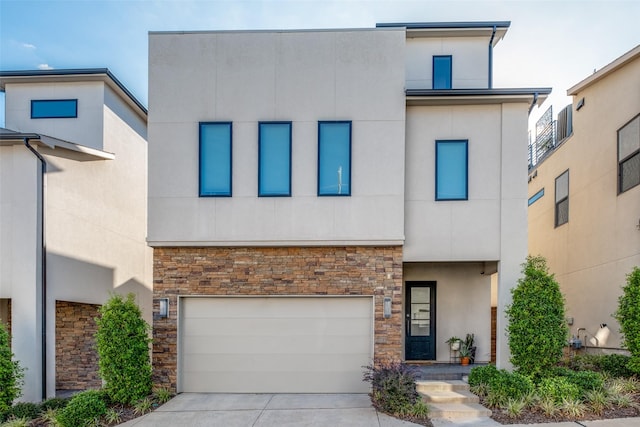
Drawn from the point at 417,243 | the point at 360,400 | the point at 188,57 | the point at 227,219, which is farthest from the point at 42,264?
the point at 417,243

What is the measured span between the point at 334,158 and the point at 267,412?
195 inches

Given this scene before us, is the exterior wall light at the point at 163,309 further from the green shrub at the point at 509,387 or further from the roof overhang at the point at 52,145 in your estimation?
the green shrub at the point at 509,387

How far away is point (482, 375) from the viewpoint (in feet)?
26.5

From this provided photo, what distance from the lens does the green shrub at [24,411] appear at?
775 centimetres

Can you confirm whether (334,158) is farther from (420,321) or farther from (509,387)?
(509,387)

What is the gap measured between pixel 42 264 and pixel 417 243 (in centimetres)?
794

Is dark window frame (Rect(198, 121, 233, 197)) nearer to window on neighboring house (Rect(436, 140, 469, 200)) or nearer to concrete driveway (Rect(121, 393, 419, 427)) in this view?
concrete driveway (Rect(121, 393, 419, 427))

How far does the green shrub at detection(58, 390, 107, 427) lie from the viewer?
696 cm

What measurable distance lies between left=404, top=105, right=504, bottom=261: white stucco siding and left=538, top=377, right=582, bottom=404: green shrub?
2519mm

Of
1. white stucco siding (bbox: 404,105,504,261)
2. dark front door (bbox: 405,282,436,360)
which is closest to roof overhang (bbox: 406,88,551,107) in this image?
white stucco siding (bbox: 404,105,504,261)

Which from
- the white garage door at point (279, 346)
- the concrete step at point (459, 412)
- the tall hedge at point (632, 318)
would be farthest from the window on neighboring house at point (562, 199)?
the concrete step at point (459, 412)

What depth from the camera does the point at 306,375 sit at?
8.88m

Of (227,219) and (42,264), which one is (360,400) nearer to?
(227,219)

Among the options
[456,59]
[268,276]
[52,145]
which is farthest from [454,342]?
[52,145]
